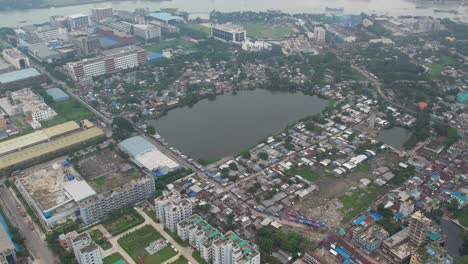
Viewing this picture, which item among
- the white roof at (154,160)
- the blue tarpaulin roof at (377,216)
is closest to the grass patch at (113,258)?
the white roof at (154,160)

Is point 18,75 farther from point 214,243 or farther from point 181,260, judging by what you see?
point 214,243

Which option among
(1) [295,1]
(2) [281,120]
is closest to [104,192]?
(2) [281,120]

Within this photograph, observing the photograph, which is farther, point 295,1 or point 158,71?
point 295,1

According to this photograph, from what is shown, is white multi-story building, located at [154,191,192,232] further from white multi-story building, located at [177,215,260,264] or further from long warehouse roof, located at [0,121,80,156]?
long warehouse roof, located at [0,121,80,156]

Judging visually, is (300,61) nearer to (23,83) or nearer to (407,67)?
(407,67)

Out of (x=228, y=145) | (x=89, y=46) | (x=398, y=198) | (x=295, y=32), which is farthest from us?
(x=295, y=32)

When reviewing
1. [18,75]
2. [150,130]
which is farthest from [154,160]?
[18,75]

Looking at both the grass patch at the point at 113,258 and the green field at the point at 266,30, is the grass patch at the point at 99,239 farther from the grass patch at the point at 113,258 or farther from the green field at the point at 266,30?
the green field at the point at 266,30
